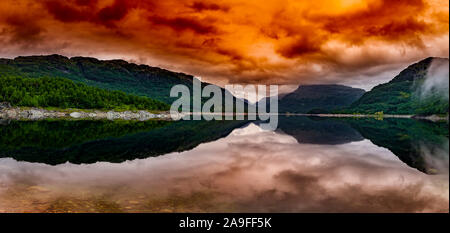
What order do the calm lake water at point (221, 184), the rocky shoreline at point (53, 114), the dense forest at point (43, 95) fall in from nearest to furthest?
the calm lake water at point (221, 184)
the rocky shoreline at point (53, 114)
the dense forest at point (43, 95)

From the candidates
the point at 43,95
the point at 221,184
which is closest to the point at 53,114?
the point at 43,95

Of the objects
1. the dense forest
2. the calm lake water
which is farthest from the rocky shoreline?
the calm lake water

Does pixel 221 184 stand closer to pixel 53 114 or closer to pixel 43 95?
pixel 53 114

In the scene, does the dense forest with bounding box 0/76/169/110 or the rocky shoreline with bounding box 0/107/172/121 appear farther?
the dense forest with bounding box 0/76/169/110

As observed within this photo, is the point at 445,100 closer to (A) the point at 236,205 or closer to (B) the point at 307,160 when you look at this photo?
(A) the point at 236,205

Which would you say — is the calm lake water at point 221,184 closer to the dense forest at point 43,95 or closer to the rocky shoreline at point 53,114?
the rocky shoreline at point 53,114

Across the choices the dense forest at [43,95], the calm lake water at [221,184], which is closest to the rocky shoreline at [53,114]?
the dense forest at [43,95]

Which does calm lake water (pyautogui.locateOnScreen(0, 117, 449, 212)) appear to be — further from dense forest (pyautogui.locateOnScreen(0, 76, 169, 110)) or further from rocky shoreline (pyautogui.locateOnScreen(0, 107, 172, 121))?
dense forest (pyautogui.locateOnScreen(0, 76, 169, 110))

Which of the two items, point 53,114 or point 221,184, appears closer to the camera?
point 221,184

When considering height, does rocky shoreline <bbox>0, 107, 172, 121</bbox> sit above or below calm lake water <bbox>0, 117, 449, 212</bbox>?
above

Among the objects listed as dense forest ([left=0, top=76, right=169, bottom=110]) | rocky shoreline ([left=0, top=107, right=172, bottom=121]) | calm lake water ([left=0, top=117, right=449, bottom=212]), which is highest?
dense forest ([left=0, top=76, right=169, bottom=110])

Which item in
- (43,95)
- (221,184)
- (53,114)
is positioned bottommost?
(221,184)

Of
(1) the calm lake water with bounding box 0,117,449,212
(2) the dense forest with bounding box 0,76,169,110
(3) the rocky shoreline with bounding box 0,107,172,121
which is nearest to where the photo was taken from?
(1) the calm lake water with bounding box 0,117,449,212
